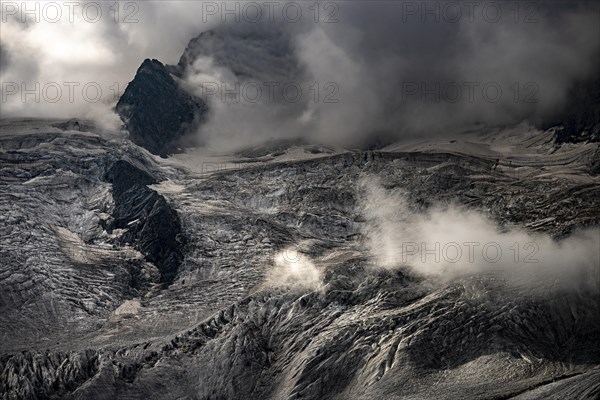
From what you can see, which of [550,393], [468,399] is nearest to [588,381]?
[550,393]

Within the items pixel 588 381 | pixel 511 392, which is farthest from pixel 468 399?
pixel 588 381

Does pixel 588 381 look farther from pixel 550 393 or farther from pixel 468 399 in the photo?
pixel 468 399

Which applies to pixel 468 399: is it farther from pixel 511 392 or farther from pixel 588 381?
pixel 588 381
